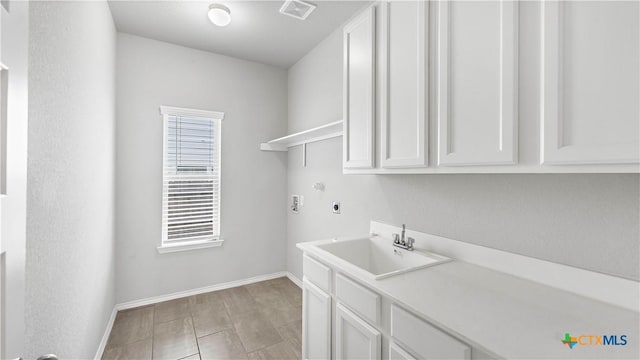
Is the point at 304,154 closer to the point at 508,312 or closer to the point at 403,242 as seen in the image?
the point at 403,242

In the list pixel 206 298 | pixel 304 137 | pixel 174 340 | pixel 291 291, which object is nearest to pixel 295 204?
pixel 304 137

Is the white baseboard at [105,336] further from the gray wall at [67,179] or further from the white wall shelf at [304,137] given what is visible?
the white wall shelf at [304,137]

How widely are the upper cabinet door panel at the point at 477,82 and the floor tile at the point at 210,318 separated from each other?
2.34m

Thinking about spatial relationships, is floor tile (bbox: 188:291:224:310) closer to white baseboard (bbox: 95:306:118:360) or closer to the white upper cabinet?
white baseboard (bbox: 95:306:118:360)

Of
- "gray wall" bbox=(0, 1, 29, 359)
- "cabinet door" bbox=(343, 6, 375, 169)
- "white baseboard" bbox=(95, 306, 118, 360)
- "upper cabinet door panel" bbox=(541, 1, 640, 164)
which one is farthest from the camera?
"white baseboard" bbox=(95, 306, 118, 360)

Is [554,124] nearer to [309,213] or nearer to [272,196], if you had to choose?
[309,213]

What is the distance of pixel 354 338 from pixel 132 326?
86.0 inches

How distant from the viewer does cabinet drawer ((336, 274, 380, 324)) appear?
129 cm

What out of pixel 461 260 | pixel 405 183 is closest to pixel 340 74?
pixel 405 183

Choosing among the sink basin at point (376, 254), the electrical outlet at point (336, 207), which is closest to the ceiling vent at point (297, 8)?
the electrical outlet at point (336, 207)

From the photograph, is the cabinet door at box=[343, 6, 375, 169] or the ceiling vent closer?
the cabinet door at box=[343, 6, 375, 169]

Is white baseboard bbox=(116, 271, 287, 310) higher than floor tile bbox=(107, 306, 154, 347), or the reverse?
white baseboard bbox=(116, 271, 287, 310)

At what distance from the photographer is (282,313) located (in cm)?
273

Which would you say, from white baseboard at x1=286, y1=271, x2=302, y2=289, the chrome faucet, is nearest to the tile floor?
white baseboard at x1=286, y1=271, x2=302, y2=289
